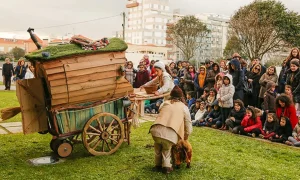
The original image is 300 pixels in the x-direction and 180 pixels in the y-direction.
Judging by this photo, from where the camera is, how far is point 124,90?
735cm

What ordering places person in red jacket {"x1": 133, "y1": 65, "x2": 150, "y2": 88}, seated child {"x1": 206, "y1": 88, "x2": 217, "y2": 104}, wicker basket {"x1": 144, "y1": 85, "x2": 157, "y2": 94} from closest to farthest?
wicker basket {"x1": 144, "y1": 85, "x2": 157, "y2": 94} → seated child {"x1": 206, "y1": 88, "x2": 217, "y2": 104} → person in red jacket {"x1": 133, "y1": 65, "x2": 150, "y2": 88}

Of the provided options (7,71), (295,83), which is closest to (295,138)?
(295,83)

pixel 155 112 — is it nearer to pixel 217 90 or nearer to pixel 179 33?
pixel 217 90

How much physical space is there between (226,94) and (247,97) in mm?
1663

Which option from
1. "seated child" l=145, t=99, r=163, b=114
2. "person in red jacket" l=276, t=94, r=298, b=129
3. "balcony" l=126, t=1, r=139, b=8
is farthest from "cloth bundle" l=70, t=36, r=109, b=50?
"balcony" l=126, t=1, r=139, b=8

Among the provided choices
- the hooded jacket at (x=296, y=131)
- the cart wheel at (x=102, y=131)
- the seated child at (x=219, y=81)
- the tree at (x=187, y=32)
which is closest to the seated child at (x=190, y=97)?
the seated child at (x=219, y=81)

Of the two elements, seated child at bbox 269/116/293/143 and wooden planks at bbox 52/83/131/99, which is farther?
seated child at bbox 269/116/293/143

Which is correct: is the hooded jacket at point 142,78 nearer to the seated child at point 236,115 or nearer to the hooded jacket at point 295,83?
the seated child at point 236,115

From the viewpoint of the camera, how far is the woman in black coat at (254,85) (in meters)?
11.0

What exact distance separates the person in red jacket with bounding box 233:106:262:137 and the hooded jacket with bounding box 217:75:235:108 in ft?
2.54

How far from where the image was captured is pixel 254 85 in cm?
1105

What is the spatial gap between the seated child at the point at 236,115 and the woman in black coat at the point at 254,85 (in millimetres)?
1639

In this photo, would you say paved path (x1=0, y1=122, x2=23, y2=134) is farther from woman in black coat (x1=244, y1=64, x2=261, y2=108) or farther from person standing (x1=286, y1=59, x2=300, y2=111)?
person standing (x1=286, y1=59, x2=300, y2=111)

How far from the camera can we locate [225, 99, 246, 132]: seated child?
9.54 metres
